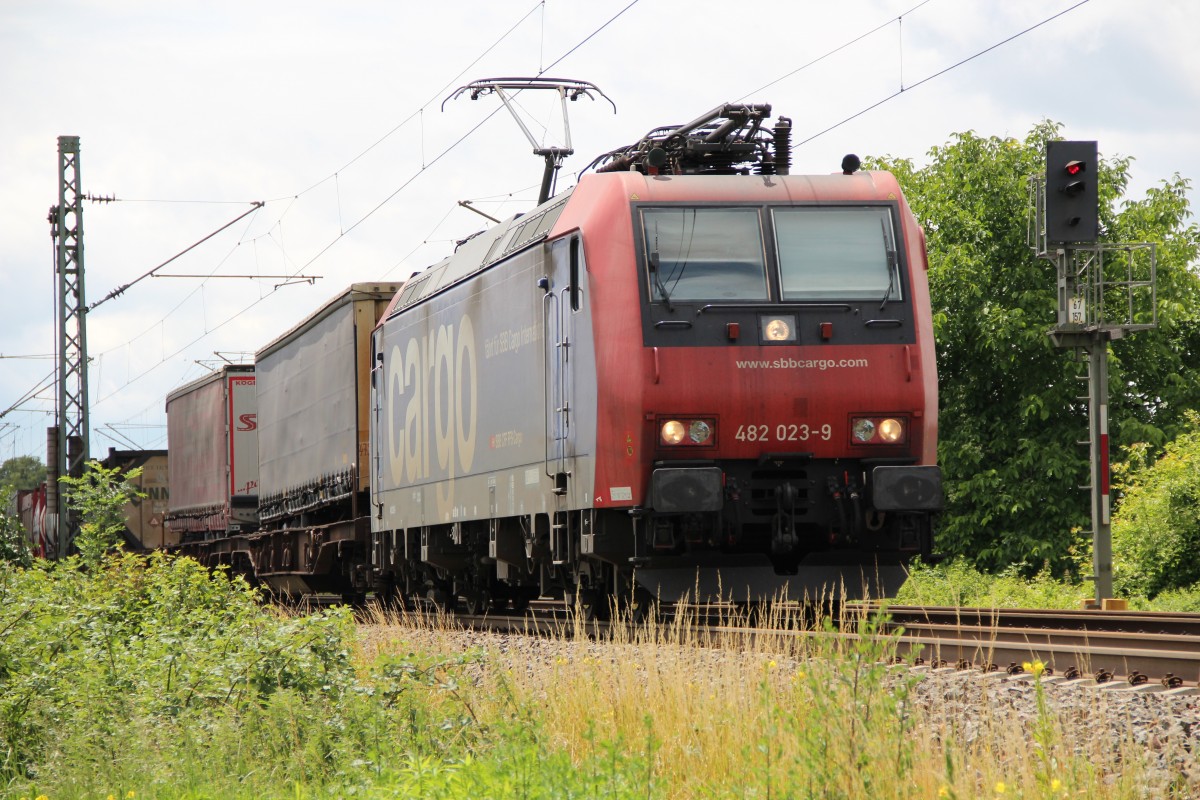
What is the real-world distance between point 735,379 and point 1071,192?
5563mm

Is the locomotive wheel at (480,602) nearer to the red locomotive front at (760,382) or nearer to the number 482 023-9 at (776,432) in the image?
the red locomotive front at (760,382)

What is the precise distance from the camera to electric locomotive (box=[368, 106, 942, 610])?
11.1 metres

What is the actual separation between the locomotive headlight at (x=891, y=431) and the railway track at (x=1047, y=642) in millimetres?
1343

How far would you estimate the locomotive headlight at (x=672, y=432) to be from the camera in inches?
436

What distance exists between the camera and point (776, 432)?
11211 millimetres

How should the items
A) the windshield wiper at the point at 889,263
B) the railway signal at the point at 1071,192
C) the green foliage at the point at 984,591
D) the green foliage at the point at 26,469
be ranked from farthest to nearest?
the green foliage at the point at 26,469
the green foliage at the point at 984,591
the railway signal at the point at 1071,192
the windshield wiper at the point at 889,263

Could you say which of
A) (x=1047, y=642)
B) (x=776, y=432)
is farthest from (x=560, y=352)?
(x=1047, y=642)

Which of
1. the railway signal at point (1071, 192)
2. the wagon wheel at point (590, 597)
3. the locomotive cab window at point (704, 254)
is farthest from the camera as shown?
the railway signal at point (1071, 192)

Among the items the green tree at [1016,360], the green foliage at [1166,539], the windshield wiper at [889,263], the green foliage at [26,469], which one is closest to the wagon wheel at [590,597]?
the windshield wiper at [889,263]

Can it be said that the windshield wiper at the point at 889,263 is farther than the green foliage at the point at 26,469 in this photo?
No

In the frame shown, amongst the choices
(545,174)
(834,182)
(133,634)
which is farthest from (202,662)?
(545,174)

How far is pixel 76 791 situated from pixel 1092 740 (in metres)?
4.64

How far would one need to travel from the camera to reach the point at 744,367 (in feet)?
36.8

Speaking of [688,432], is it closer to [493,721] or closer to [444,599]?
[493,721]
